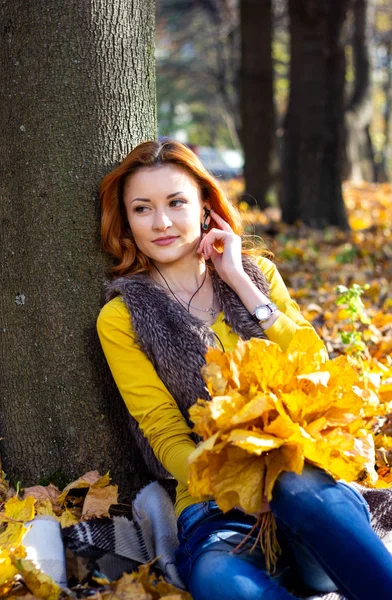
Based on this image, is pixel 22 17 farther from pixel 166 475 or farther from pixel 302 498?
pixel 302 498

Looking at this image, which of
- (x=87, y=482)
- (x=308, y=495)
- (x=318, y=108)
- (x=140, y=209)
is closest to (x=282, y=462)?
(x=308, y=495)

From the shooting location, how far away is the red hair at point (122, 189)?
3.14 meters

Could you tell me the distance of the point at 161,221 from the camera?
309 centimetres

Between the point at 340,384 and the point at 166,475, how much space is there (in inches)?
38.4

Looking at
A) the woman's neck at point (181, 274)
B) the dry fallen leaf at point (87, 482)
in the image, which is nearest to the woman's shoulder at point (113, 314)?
the woman's neck at point (181, 274)

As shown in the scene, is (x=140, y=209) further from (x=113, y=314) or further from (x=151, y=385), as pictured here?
(x=151, y=385)

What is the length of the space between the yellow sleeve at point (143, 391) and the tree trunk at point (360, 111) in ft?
42.1

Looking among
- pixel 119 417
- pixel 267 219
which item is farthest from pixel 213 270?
pixel 267 219

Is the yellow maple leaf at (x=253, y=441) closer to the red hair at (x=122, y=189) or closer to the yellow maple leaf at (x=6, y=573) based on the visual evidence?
the yellow maple leaf at (x=6, y=573)

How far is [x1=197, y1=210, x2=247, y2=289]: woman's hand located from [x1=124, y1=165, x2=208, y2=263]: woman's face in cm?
9

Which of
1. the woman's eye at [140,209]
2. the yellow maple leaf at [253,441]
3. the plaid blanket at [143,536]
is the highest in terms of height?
the woman's eye at [140,209]

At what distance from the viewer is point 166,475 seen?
10.4 ft

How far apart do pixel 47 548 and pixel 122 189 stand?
1.43m

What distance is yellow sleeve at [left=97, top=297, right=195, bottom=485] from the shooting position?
113 inches
